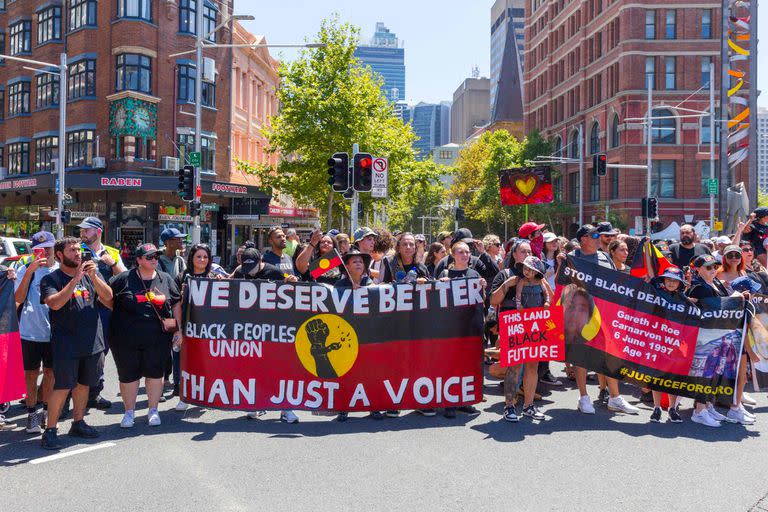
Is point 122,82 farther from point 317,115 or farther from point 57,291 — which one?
point 57,291

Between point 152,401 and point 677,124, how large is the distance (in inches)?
2173

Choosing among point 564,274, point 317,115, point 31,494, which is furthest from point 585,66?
point 31,494

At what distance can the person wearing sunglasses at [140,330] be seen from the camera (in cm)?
729

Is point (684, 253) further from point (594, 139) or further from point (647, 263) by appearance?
point (594, 139)

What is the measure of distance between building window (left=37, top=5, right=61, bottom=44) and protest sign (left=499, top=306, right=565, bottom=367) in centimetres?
3425

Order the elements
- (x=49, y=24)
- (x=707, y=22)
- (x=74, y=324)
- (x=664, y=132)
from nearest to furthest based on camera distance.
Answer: (x=74, y=324) → (x=49, y=24) → (x=707, y=22) → (x=664, y=132)

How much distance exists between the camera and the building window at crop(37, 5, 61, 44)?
35688 mm

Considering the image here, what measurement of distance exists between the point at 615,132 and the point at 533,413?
53.4m

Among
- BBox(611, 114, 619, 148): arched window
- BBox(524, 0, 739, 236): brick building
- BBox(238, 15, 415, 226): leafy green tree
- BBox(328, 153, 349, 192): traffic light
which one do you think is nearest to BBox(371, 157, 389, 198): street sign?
BBox(328, 153, 349, 192): traffic light

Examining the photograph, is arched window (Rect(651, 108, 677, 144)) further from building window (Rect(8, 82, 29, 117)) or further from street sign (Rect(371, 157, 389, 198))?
street sign (Rect(371, 157, 389, 198))

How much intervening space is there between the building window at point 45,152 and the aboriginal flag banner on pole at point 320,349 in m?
31.8

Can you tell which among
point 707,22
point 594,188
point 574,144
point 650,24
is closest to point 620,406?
point 650,24

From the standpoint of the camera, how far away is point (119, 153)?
107 feet

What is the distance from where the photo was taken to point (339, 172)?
1558 cm
